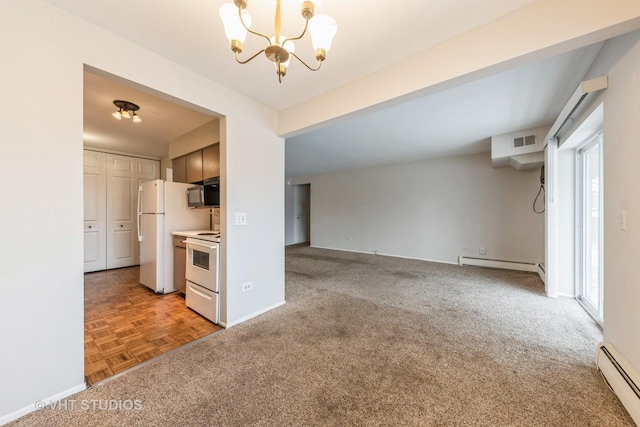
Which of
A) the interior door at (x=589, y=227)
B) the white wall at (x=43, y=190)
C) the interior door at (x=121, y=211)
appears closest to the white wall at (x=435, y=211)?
the interior door at (x=589, y=227)

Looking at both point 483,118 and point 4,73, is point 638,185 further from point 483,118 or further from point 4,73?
point 4,73

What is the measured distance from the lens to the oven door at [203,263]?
250 cm

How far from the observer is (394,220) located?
6.20 metres

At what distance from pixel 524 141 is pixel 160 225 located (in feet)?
18.0

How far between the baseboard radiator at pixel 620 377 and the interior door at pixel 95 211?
22.3 feet

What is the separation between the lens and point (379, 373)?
172cm

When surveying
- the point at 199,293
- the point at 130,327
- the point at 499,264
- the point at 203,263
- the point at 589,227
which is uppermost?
the point at 589,227

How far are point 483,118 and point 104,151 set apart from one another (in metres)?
6.53

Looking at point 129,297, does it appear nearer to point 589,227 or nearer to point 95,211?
point 95,211

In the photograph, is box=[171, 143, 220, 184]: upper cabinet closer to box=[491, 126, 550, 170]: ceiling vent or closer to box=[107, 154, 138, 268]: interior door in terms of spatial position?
box=[107, 154, 138, 268]: interior door

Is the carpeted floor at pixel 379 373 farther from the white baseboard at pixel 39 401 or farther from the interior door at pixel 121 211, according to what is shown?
the interior door at pixel 121 211

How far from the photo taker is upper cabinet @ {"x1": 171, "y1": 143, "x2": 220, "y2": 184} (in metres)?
3.30

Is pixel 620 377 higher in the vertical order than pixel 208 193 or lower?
lower

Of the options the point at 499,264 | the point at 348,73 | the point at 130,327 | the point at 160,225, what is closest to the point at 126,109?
the point at 160,225
